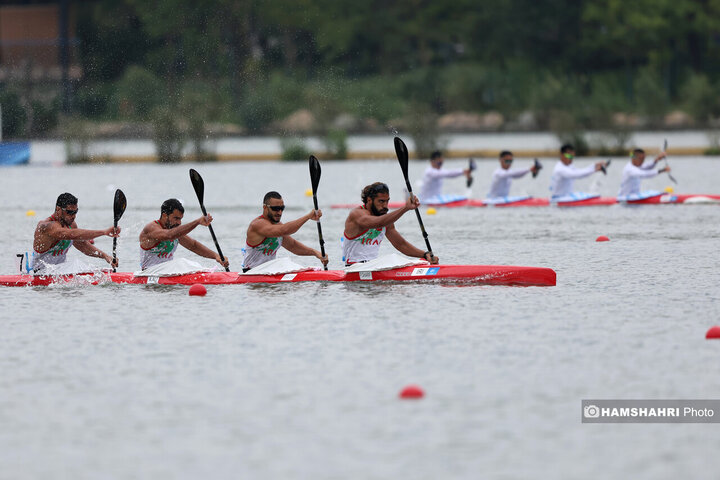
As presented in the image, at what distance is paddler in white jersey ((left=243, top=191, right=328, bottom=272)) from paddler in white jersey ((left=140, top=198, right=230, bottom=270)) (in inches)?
15.0

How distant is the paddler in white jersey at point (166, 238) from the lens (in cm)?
1693

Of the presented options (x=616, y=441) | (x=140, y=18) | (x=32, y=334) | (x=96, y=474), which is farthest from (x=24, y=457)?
(x=140, y=18)

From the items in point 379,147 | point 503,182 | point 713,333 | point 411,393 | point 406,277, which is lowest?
point 411,393

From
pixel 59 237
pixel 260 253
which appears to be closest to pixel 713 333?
pixel 260 253

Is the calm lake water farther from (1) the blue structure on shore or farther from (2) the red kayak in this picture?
(1) the blue structure on shore

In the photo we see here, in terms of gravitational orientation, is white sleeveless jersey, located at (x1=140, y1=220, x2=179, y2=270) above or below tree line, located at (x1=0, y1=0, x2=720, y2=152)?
below

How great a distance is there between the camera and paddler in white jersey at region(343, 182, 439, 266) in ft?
55.4

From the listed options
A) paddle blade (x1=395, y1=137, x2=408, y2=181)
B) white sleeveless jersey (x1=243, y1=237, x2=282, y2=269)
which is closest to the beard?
white sleeveless jersey (x1=243, y1=237, x2=282, y2=269)

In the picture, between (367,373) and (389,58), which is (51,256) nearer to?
(367,373)

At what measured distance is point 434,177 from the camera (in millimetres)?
30422

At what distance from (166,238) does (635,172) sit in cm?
1495

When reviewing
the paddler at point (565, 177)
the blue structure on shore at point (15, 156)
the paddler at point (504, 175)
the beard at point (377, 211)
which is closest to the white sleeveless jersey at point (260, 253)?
the beard at point (377, 211)

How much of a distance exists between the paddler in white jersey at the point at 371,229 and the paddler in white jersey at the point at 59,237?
313cm

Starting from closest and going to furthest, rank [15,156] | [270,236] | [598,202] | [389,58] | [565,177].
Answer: [270,236] → [565,177] → [598,202] → [15,156] → [389,58]
